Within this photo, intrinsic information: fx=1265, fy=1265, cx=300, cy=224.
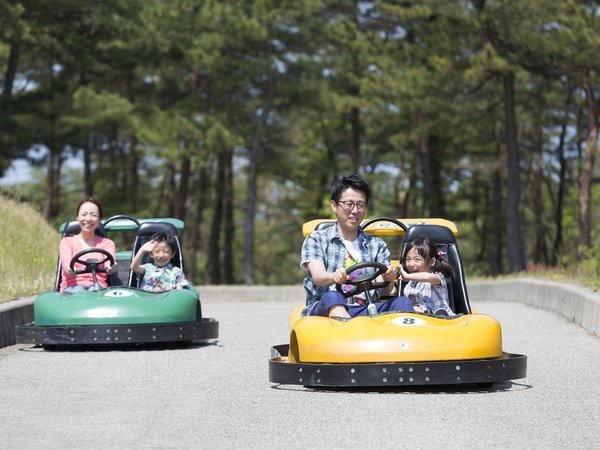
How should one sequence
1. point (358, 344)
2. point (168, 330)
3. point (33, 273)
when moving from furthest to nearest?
point (33, 273), point (168, 330), point (358, 344)

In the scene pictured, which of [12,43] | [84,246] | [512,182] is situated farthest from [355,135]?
[84,246]

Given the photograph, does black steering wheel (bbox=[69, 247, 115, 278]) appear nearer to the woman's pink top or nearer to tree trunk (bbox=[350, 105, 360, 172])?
the woman's pink top

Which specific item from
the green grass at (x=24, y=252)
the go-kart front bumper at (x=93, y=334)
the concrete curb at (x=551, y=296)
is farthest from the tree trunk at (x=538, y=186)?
the go-kart front bumper at (x=93, y=334)

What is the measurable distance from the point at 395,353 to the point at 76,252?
5.65m

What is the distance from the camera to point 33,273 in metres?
20.7

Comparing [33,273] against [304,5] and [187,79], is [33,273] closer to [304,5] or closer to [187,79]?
[304,5]

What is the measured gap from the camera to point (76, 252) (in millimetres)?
13781

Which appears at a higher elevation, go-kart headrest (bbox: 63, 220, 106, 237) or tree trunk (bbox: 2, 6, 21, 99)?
tree trunk (bbox: 2, 6, 21, 99)

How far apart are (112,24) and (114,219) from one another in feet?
96.0

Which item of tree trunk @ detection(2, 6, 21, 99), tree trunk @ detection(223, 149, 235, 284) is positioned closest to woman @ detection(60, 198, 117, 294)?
tree trunk @ detection(2, 6, 21, 99)

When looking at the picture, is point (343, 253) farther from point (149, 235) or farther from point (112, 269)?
point (149, 235)

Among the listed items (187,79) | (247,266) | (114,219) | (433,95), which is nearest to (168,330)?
(114,219)

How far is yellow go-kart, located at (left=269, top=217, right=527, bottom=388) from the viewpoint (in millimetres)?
9086

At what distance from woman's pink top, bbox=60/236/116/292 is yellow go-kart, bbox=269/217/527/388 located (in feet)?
15.3
